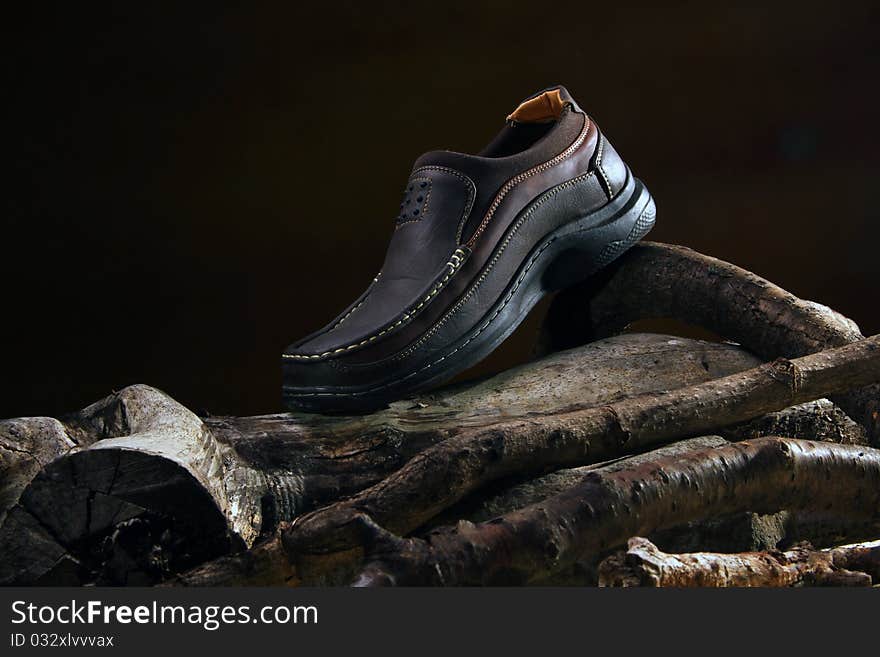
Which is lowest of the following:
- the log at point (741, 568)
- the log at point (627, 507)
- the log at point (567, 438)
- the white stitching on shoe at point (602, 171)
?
the log at point (741, 568)

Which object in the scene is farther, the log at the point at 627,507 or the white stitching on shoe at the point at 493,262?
the white stitching on shoe at the point at 493,262

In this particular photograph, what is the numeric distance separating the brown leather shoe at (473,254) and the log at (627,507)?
41 centimetres

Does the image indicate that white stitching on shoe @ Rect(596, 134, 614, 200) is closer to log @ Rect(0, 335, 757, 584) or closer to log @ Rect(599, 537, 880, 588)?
log @ Rect(0, 335, 757, 584)

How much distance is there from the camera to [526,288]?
59.1 inches

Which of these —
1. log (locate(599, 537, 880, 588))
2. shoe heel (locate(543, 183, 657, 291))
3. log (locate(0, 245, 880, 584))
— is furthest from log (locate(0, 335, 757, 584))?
log (locate(599, 537, 880, 588))

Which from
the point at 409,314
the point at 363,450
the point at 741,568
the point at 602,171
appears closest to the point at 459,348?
the point at 409,314

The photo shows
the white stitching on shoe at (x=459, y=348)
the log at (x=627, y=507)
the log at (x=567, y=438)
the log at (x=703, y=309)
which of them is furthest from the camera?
the log at (x=703, y=309)

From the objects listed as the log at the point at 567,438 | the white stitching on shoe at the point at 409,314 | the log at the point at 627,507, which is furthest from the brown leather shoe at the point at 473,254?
the log at the point at 627,507

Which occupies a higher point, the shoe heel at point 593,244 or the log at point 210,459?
the shoe heel at point 593,244

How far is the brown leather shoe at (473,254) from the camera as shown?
131 centimetres

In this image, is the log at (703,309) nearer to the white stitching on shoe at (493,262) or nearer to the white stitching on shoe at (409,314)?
the white stitching on shoe at (493,262)

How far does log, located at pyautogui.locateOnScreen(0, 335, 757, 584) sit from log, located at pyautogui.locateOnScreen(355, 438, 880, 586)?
0.18 m

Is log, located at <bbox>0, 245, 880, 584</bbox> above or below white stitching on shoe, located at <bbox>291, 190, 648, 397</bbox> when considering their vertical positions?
below

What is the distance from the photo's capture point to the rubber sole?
130 centimetres
